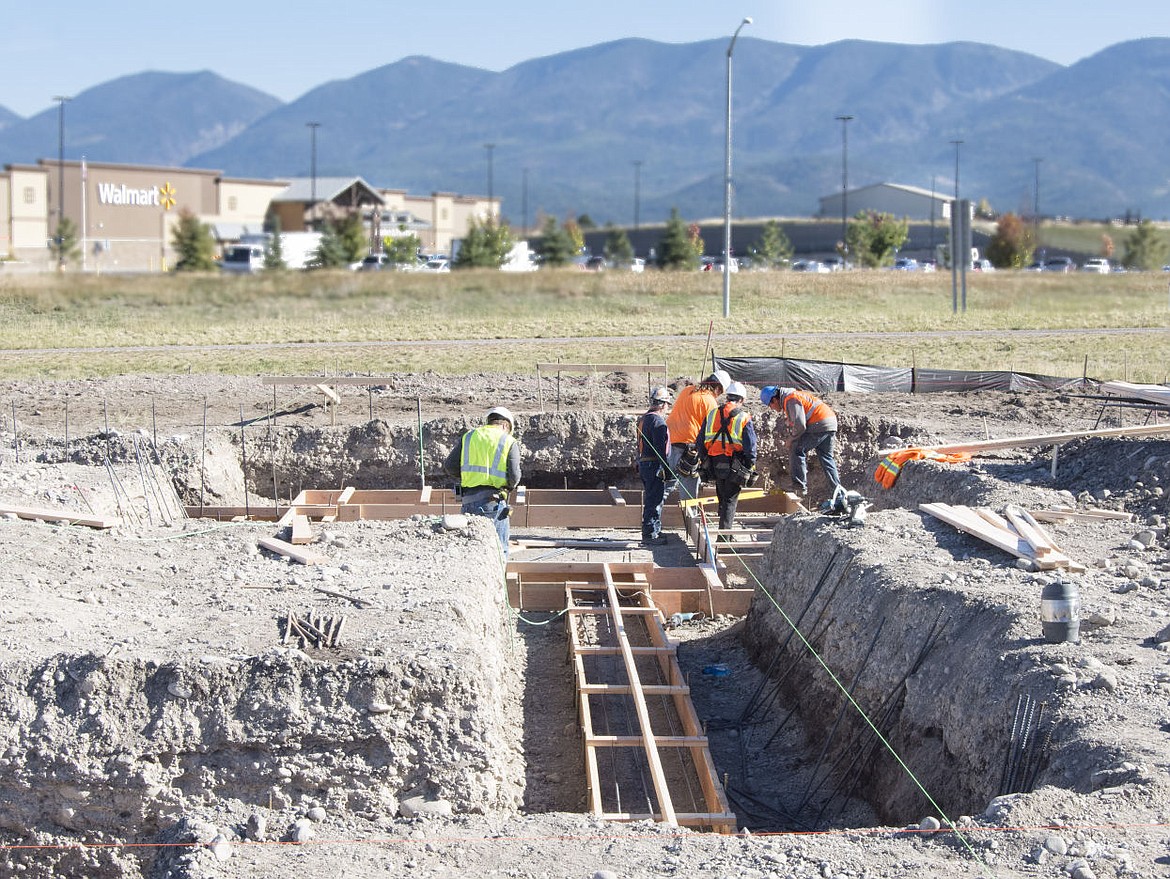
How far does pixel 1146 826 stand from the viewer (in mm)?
5777

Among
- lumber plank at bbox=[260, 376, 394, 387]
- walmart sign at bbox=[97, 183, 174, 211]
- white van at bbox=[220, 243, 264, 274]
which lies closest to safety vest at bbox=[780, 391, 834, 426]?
lumber plank at bbox=[260, 376, 394, 387]

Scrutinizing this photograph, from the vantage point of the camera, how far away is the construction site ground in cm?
598

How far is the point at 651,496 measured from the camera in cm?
1368

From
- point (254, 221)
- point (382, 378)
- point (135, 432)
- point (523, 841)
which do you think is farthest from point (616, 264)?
point (523, 841)

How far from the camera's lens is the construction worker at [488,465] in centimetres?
1083

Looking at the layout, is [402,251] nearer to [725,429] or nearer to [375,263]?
[375,263]

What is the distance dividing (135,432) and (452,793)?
9.96m

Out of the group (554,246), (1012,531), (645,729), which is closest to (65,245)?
(554,246)

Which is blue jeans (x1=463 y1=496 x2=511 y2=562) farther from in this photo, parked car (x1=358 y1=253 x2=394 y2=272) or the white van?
the white van

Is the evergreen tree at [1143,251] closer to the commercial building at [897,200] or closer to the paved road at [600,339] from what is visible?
the commercial building at [897,200]

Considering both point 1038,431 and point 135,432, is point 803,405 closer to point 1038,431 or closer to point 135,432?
point 1038,431

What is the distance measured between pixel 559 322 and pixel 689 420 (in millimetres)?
20459

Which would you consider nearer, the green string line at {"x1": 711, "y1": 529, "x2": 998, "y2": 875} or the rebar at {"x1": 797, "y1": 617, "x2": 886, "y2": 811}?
the green string line at {"x1": 711, "y1": 529, "x2": 998, "y2": 875}

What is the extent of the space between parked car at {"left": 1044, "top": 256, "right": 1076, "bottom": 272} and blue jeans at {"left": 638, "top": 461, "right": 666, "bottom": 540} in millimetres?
64718
